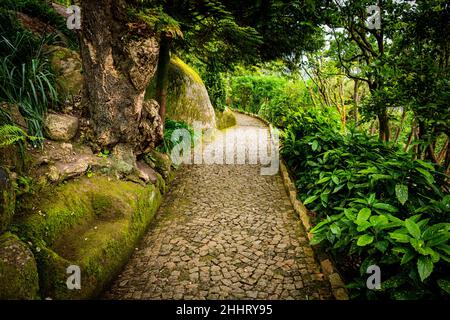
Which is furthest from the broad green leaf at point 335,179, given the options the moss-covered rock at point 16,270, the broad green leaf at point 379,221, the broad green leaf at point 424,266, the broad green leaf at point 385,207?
the moss-covered rock at point 16,270

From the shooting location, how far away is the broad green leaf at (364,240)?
2.71 m

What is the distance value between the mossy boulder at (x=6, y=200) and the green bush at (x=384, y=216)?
347 centimetres

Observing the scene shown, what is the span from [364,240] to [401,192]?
970mm

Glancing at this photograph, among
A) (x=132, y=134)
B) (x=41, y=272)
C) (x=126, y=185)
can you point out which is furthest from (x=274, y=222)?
(x=41, y=272)

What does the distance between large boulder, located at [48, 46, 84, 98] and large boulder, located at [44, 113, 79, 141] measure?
566 mm

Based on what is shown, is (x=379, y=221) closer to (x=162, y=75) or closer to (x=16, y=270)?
(x=16, y=270)

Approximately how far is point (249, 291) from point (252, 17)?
532cm

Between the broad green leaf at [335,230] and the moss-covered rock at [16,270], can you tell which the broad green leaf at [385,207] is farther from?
the moss-covered rock at [16,270]

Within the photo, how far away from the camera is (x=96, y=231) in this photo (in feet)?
11.6

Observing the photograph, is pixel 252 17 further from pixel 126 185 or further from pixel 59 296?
pixel 59 296

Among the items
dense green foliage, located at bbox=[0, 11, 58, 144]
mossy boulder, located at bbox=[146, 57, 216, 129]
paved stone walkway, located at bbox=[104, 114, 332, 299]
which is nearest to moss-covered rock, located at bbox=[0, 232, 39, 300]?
paved stone walkway, located at bbox=[104, 114, 332, 299]

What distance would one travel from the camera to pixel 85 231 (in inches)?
138

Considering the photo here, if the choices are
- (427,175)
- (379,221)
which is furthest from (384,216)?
(427,175)

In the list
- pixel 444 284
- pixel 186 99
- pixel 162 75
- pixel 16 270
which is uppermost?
pixel 162 75
